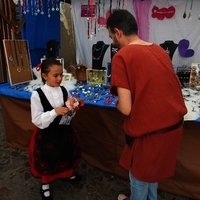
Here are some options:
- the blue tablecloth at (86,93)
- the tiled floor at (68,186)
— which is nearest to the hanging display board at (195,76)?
the blue tablecloth at (86,93)

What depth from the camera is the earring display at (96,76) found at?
2.28 meters

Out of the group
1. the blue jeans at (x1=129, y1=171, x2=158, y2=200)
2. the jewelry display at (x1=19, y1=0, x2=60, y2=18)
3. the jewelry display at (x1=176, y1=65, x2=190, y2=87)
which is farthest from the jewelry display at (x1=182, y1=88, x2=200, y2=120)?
the jewelry display at (x1=19, y1=0, x2=60, y2=18)

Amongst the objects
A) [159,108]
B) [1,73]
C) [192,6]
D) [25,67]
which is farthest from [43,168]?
[1,73]

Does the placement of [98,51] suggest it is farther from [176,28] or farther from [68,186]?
[68,186]

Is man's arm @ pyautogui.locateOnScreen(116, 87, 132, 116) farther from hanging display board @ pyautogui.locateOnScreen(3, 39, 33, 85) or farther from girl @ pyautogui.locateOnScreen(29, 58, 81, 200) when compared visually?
hanging display board @ pyautogui.locateOnScreen(3, 39, 33, 85)

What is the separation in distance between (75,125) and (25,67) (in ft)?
2.71

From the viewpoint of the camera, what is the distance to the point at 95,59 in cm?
235

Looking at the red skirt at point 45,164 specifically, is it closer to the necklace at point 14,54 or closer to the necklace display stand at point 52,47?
the necklace at point 14,54

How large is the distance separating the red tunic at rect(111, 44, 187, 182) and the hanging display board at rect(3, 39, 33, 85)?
143cm

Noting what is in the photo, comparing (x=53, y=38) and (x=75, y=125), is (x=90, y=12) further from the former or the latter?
(x=75, y=125)

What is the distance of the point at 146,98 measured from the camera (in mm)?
1020

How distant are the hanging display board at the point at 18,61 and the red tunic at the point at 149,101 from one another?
4.71 feet

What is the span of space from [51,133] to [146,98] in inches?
31.7

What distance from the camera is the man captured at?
3.26 ft
